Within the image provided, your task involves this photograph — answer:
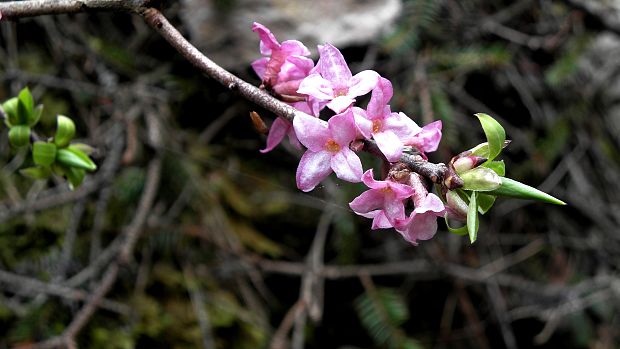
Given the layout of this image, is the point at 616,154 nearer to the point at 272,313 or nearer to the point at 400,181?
the point at 272,313

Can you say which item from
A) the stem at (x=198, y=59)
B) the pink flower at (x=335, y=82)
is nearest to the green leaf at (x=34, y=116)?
the stem at (x=198, y=59)

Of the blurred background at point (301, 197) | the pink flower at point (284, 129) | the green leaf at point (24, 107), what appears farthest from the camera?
the blurred background at point (301, 197)

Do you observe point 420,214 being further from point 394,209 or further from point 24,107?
point 24,107

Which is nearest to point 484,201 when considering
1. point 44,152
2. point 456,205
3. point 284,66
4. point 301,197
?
point 456,205

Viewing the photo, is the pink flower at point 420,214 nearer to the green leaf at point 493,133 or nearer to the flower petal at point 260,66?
the green leaf at point 493,133

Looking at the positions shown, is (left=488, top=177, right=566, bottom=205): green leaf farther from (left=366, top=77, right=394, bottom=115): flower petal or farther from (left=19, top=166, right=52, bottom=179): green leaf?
(left=19, top=166, right=52, bottom=179): green leaf

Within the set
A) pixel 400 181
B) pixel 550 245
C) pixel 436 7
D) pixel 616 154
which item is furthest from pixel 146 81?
pixel 616 154
